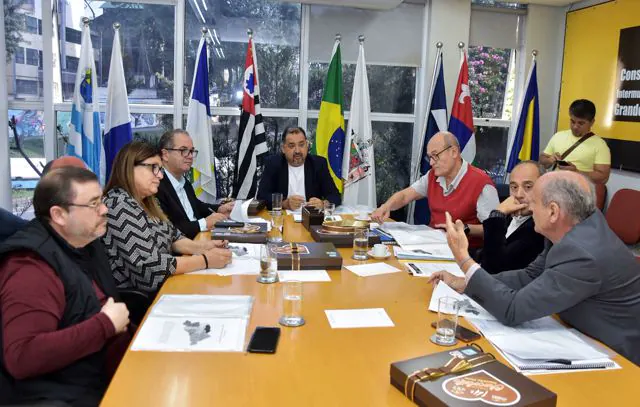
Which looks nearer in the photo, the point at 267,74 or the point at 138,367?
the point at 138,367

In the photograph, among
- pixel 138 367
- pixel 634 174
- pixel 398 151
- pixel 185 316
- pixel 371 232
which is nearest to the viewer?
pixel 138 367

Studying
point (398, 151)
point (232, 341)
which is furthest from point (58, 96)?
point (232, 341)

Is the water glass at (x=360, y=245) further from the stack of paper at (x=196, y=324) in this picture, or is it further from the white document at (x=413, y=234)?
the stack of paper at (x=196, y=324)

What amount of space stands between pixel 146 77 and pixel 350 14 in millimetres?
2113

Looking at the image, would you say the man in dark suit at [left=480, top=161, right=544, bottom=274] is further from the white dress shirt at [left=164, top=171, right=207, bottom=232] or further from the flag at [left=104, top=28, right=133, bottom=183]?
the flag at [left=104, top=28, right=133, bottom=183]

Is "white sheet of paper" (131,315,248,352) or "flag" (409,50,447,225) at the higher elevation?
"flag" (409,50,447,225)

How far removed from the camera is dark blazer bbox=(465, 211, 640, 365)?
1.71 m

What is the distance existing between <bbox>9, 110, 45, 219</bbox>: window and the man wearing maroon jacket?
378cm

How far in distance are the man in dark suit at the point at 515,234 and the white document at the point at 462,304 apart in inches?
19.6

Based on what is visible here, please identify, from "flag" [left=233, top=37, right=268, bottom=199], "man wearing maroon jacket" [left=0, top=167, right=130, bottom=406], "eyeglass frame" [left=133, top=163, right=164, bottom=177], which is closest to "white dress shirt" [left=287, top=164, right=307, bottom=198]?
"flag" [left=233, top=37, right=268, bottom=199]

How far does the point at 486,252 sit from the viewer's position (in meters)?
A: 2.59

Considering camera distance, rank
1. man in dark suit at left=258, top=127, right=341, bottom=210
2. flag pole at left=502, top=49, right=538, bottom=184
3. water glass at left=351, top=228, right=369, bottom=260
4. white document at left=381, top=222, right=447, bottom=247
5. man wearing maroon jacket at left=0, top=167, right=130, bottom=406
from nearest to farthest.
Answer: man wearing maroon jacket at left=0, top=167, right=130, bottom=406, water glass at left=351, top=228, right=369, bottom=260, white document at left=381, top=222, right=447, bottom=247, man in dark suit at left=258, top=127, right=341, bottom=210, flag pole at left=502, top=49, right=538, bottom=184

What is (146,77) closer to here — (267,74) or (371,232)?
(267,74)

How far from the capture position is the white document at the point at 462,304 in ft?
6.19
